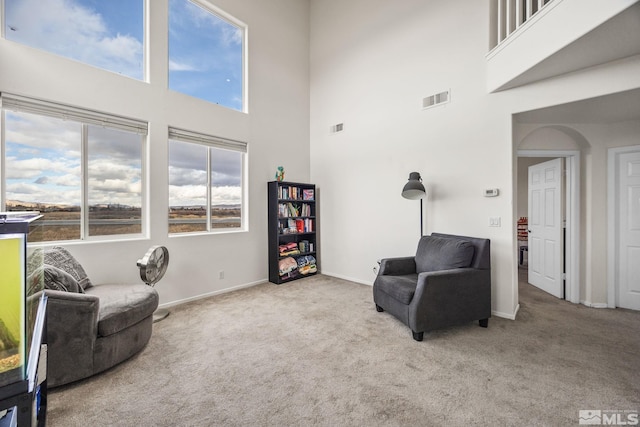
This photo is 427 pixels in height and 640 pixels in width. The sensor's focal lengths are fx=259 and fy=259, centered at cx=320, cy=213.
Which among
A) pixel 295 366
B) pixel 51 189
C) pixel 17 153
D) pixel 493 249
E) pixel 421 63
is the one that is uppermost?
pixel 421 63

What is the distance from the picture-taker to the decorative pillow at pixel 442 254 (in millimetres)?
2654

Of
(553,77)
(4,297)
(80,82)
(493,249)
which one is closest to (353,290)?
(493,249)

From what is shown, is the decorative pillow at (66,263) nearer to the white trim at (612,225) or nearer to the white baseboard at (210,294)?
the white baseboard at (210,294)

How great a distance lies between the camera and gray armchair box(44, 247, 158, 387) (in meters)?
1.73

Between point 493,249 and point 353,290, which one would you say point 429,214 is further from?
point 353,290

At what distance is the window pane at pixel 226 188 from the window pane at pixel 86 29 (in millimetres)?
1352

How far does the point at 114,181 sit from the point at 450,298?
3.86 m

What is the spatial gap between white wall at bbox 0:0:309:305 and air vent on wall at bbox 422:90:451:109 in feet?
7.37

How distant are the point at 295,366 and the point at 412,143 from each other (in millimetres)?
3135

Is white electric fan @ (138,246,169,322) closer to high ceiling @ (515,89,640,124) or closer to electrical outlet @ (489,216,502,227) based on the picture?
electrical outlet @ (489,216,502,227)

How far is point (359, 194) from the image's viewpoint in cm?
431

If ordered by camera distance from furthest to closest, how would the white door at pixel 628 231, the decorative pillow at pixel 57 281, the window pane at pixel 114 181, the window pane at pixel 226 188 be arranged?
the window pane at pixel 226 188 → the white door at pixel 628 231 → the window pane at pixel 114 181 → the decorative pillow at pixel 57 281

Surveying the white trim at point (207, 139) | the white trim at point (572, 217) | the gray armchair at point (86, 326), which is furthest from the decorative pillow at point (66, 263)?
the white trim at point (572, 217)

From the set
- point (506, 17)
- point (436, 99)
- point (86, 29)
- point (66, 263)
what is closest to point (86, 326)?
point (66, 263)
